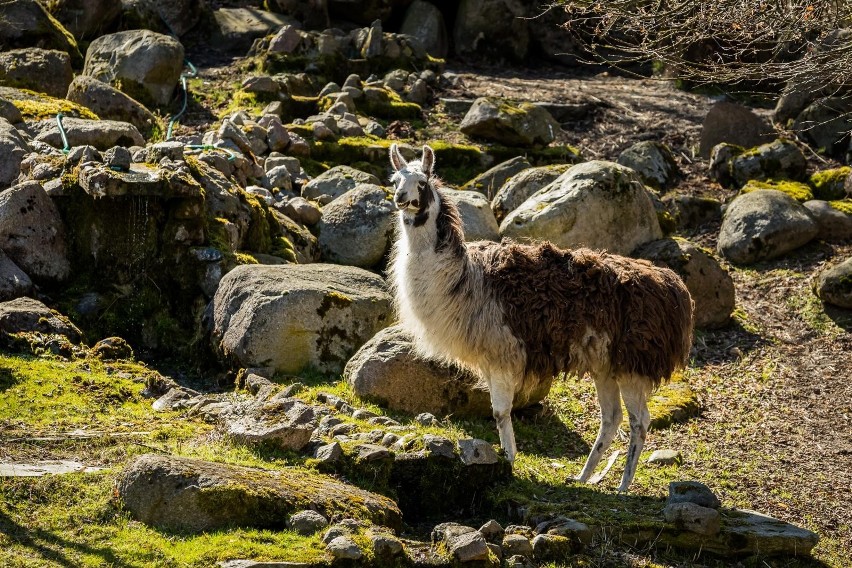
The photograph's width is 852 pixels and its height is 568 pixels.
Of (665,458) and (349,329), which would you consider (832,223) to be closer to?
(665,458)

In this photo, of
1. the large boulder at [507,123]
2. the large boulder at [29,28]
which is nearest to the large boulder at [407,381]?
the large boulder at [507,123]

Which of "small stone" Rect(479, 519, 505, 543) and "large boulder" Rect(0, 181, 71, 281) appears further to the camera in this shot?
"large boulder" Rect(0, 181, 71, 281)

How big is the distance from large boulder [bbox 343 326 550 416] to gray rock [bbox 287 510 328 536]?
11.2 feet

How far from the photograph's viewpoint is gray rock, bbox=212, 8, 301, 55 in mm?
23062

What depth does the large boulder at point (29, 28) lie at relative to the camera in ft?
62.6

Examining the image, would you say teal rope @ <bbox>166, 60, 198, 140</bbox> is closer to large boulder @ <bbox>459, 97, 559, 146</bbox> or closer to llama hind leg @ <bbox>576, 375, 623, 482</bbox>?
large boulder @ <bbox>459, 97, 559, 146</bbox>

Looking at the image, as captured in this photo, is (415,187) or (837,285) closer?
(415,187)

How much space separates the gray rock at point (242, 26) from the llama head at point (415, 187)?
564 inches

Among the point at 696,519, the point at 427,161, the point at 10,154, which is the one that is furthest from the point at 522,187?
the point at 696,519

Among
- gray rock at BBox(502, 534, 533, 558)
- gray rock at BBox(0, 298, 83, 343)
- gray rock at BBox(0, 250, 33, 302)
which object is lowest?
gray rock at BBox(502, 534, 533, 558)

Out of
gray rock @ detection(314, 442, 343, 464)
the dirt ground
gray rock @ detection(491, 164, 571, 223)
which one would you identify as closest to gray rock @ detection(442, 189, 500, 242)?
gray rock @ detection(491, 164, 571, 223)

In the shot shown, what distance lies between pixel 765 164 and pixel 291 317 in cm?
1015

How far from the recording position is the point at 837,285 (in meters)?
13.9

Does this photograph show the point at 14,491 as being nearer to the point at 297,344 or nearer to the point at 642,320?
the point at 297,344
